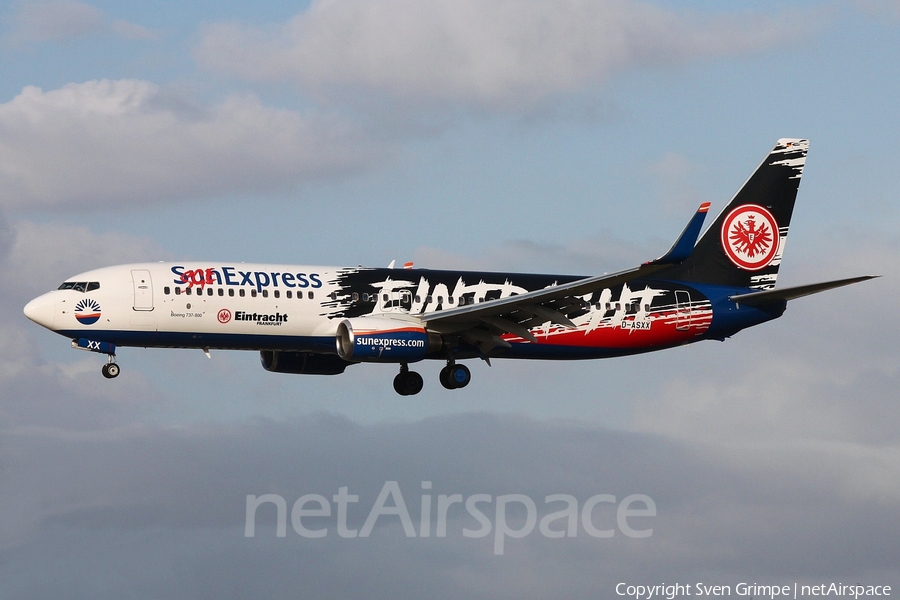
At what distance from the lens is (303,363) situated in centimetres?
6053

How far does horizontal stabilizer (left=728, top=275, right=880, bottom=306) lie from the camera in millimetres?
55281

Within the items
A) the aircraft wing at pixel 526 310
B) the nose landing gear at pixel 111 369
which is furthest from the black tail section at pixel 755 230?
the nose landing gear at pixel 111 369

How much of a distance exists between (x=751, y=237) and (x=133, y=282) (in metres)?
29.0

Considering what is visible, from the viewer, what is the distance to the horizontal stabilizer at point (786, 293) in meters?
55.3

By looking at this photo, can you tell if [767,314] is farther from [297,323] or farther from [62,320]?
[62,320]

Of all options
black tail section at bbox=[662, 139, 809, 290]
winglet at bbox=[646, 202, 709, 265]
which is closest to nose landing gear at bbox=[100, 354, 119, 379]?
winglet at bbox=[646, 202, 709, 265]

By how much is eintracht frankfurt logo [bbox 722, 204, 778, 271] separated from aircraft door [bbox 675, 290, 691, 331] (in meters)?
4.34

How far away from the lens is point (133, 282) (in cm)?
5375

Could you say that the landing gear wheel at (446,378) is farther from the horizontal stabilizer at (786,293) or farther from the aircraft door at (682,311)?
the horizontal stabilizer at (786,293)

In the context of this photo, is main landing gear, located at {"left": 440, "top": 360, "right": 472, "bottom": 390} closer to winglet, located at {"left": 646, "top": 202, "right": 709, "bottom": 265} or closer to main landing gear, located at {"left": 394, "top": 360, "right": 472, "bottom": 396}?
main landing gear, located at {"left": 394, "top": 360, "right": 472, "bottom": 396}

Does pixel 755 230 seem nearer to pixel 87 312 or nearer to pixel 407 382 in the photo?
pixel 407 382

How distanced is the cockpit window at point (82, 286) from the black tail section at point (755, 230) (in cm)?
2591

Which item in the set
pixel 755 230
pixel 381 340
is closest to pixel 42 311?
pixel 381 340

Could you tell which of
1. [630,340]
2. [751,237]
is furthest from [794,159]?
[630,340]
